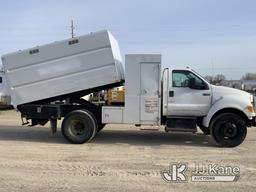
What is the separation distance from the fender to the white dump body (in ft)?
9.32

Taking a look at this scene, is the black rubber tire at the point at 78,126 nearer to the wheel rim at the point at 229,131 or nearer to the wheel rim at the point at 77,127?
the wheel rim at the point at 77,127

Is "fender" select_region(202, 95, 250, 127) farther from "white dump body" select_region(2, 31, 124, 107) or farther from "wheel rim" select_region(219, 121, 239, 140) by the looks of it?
"white dump body" select_region(2, 31, 124, 107)

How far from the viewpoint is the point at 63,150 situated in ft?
38.1

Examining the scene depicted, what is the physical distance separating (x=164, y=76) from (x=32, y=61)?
3965mm

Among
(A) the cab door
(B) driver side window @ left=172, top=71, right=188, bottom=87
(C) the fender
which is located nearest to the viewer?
(C) the fender

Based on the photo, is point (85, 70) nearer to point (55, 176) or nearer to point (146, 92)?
point (146, 92)

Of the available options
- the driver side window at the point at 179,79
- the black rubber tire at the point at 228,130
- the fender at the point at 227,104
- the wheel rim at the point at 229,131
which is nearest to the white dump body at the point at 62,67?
the driver side window at the point at 179,79

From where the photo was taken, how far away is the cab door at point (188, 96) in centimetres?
1255

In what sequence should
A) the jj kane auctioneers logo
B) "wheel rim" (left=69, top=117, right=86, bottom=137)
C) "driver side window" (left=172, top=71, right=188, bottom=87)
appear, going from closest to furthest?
1. the jj kane auctioneers logo
2. "driver side window" (left=172, top=71, right=188, bottom=87)
3. "wheel rim" (left=69, top=117, right=86, bottom=137)

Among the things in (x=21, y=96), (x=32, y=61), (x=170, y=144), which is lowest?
(x=170, y=144)

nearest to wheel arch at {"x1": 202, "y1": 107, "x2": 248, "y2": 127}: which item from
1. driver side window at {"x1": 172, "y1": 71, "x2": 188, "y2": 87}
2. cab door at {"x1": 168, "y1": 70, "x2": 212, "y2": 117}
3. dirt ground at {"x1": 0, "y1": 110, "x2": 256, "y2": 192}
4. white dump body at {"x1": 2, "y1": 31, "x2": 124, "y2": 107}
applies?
cab door at {"x1": 168, "y1": 70, "x2": 212, "y2": 117}

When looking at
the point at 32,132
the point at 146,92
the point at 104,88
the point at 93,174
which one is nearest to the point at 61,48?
the point at 104,88

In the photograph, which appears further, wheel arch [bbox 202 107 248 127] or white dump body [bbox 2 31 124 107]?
white dump body [bbox 2 31 124 107]

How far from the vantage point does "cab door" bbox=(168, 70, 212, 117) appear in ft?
41.2
